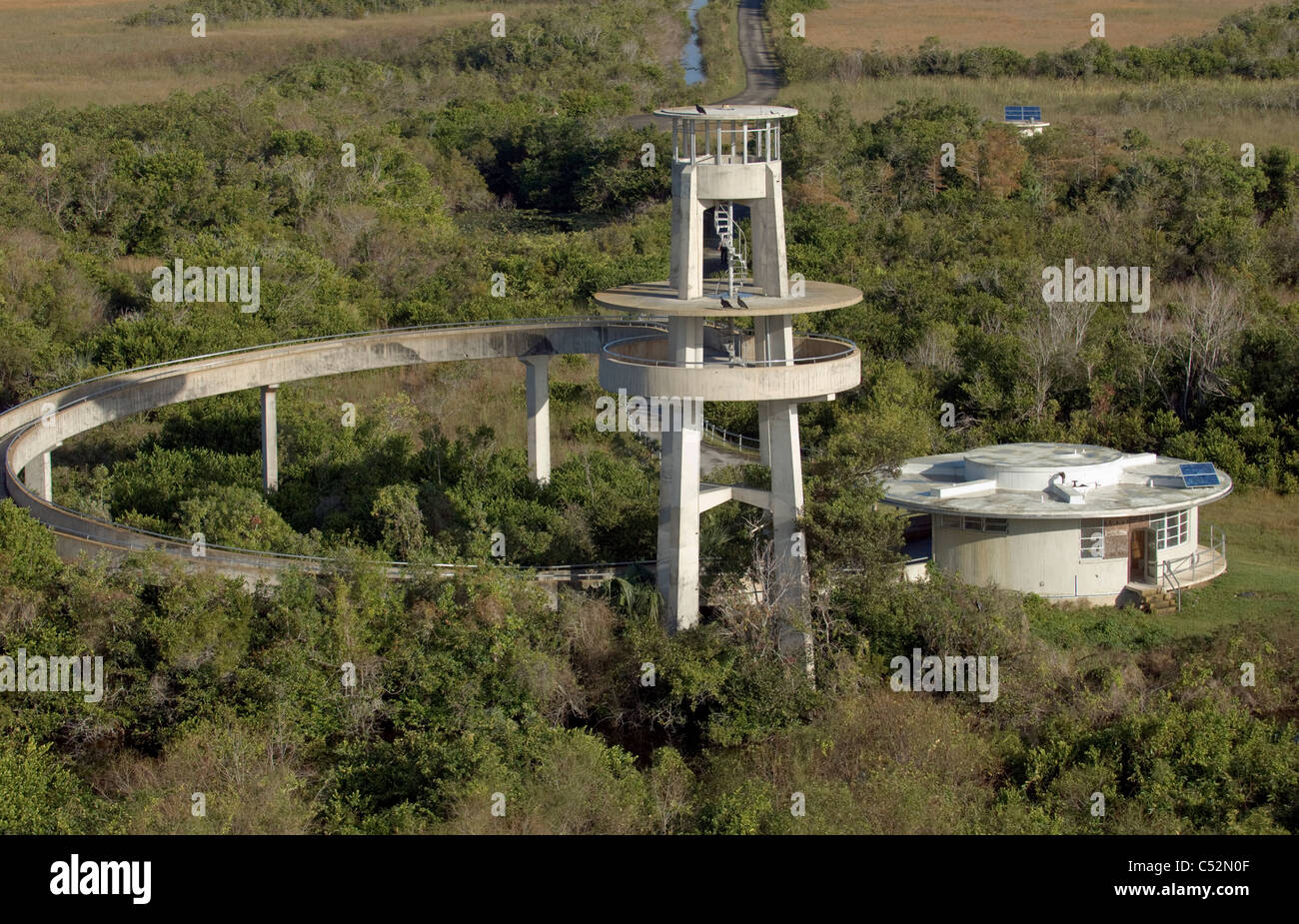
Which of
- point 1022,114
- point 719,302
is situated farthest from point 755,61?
point 719,302

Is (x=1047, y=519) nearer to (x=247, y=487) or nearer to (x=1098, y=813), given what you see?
(x=1098, y=813)

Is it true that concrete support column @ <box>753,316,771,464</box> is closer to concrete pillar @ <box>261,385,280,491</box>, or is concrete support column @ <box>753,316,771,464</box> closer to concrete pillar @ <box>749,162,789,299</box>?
concrete pillar @ <box>749,162,789,299</box>

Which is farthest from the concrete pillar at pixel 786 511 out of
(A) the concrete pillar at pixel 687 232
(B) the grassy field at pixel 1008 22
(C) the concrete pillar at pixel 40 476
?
(B) the grassy field at pixel 1008 22

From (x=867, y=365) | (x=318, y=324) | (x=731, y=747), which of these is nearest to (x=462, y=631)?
(x=731, y=747)

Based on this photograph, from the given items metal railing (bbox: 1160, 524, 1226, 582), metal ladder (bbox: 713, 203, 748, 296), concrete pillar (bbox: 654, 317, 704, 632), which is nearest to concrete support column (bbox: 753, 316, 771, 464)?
metal ladder (bbox: 713, 203, 748, 296)

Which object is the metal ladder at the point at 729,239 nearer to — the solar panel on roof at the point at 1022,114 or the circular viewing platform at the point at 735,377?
the circular viewing platform at the point at 735,377
